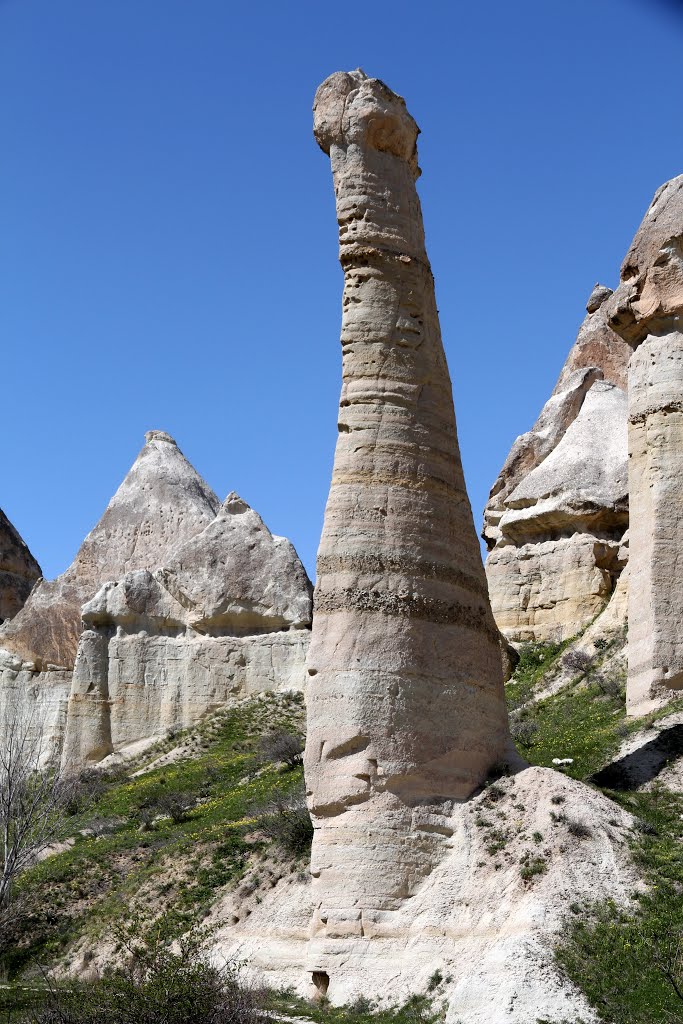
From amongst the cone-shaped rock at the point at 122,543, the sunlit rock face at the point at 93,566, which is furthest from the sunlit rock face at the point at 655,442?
the cone-shaped rock at the point at 122,543

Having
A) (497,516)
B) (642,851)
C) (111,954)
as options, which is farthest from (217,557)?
(642,851)

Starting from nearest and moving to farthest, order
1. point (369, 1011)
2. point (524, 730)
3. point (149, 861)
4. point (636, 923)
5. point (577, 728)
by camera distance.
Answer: point (636, 923), point (369, 1011), point (577, 728), point (149, 861), point (524, 730)

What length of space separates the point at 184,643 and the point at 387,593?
2024cm

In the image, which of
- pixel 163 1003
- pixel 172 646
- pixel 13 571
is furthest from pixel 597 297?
pixel 163 1003

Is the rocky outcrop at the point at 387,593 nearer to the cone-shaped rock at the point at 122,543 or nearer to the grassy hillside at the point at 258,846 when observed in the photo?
the grassy hillside at the point at 258,846

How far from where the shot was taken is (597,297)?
41094 mm

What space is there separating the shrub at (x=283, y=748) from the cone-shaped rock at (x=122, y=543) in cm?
1217

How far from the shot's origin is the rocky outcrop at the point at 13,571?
161 feet

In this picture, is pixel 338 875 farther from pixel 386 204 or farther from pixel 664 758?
pixel 386 204

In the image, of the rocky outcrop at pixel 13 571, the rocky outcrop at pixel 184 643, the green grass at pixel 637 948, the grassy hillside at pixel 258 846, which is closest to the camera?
the green grass at pixel 637 948

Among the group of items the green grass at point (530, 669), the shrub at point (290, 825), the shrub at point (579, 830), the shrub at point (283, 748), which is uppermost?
the green grass at point (530, 669)

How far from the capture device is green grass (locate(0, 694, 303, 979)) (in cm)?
2188

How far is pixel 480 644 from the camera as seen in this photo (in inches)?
731

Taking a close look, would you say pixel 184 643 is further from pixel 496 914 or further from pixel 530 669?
pixel 496 914
